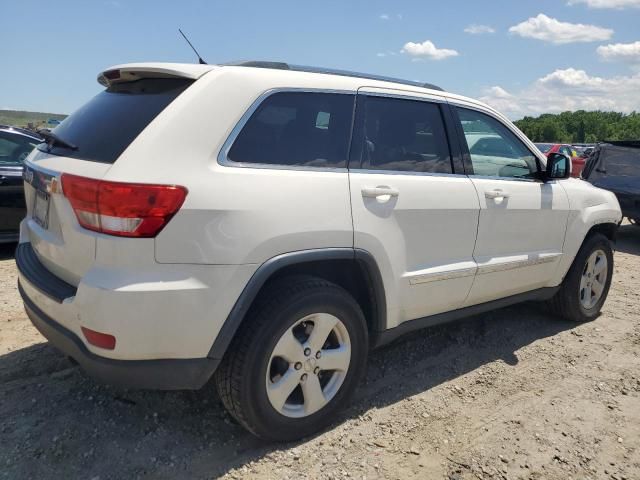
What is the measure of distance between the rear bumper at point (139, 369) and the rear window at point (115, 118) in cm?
83

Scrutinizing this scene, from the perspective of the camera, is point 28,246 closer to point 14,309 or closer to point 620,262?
point 14,309

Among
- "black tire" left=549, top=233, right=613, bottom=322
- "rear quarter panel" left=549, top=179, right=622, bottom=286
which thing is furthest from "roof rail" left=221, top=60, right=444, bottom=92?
"black tire" left=549, top=233, right=613, bottom=322

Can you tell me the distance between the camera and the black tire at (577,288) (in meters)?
4.43

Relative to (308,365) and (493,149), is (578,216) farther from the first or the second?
(308,365)

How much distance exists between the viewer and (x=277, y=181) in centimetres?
243

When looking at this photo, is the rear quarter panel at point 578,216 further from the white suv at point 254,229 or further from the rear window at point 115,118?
the rear window at point 115,118

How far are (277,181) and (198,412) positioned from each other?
4.70ft

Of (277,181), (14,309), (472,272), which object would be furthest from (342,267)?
(14,309)

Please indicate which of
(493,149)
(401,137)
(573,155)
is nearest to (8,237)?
(401,137)

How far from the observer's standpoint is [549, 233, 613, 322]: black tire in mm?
4433

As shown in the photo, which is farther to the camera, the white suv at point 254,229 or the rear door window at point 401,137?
the rear door window at point 401,137

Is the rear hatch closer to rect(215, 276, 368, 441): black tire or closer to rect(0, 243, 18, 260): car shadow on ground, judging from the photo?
rect(215, 276, 368, 441): black tire

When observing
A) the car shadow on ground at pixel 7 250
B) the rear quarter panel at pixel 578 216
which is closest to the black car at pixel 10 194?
the car shadow on ground at pixel 7 250

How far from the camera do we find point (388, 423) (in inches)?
117
